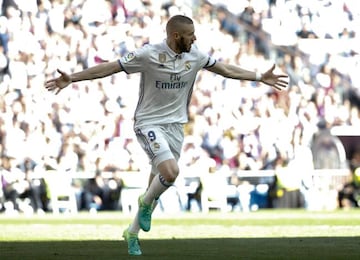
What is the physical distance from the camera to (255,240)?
14.6 meters

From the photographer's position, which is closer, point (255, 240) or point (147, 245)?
point (147, 245)

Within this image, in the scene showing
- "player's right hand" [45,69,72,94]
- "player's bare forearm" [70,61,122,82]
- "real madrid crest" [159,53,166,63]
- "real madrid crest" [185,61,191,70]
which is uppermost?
"real madrid crest" [159,53,166,63]

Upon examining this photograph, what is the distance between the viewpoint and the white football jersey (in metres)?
11.9

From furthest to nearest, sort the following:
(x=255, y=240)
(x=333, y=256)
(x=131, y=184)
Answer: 1. (x=131, y=184)
2. (x=255, y=240)
3. (x=333, y=256)

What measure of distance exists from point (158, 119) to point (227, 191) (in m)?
16.4

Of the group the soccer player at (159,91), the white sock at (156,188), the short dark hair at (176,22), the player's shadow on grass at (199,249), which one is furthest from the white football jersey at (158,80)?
the player's shadow on grass at (199,249)

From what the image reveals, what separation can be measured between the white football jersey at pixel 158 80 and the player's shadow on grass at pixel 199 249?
133 cm

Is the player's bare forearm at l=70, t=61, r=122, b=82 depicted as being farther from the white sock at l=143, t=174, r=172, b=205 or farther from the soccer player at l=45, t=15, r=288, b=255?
the white sock at l=143, t=174, r=172, b=205

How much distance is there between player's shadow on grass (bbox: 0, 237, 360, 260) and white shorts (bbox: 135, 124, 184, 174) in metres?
0.92

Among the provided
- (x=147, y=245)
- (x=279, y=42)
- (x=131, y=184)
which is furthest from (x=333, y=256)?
(x=279, y=42)

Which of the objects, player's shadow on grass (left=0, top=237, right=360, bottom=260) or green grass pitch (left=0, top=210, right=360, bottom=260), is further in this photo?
green grass pitch (left=0, top=210, right=360, bottom=260)

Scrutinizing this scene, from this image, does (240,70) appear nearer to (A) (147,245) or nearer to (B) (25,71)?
(A) (147,245)

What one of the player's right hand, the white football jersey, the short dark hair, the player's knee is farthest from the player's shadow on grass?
the short dark hair

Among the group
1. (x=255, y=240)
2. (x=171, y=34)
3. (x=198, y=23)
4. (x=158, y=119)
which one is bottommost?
(x=255, y=240)
